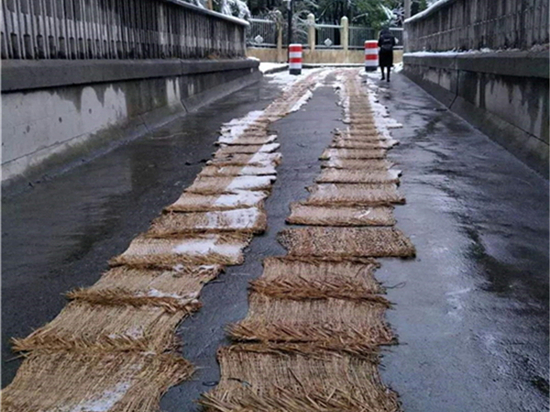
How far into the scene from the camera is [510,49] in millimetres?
6648

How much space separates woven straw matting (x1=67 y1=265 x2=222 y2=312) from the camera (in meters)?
2.73

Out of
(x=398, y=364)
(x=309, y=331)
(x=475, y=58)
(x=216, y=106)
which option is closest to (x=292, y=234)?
(x=309, y=331)

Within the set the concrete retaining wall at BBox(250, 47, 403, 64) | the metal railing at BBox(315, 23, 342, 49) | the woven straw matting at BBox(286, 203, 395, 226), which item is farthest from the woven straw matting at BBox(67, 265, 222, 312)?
the metal railing at BBox(315, 23, 342, 49)

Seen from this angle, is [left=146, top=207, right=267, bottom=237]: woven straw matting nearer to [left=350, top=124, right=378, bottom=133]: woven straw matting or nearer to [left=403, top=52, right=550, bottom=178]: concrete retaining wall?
[left=403, top=52, right=550, bottom=178]: concrete retaining wall

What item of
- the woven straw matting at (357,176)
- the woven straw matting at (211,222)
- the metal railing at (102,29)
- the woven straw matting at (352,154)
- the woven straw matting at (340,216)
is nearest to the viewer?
the woven straw matting at (211,222)

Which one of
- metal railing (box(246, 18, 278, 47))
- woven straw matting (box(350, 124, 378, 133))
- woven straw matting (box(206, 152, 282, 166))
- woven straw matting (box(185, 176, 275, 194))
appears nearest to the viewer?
woven straw matting (box(185, 176, 275, 194))

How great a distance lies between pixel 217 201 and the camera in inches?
173

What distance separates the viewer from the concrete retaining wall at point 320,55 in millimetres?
33172

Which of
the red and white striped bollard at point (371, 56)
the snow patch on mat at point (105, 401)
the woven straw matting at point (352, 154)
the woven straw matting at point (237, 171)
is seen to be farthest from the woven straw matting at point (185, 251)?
the red and white striped bollard at point (371, 56)

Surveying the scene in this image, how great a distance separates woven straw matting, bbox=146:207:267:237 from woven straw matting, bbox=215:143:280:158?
2.14 m

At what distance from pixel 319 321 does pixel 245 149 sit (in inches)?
161

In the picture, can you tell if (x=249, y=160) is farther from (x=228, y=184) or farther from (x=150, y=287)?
(x=150, y=287)

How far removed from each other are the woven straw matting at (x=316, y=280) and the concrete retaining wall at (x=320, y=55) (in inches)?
1166

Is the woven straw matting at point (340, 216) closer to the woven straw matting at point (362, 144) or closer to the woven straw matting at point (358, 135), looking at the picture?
the woven straw matting at point (362, 144)
